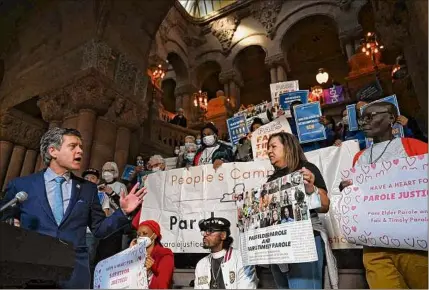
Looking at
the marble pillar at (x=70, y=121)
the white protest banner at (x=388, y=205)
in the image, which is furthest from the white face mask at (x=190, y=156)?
the white protest banner at (x=388, y=205)

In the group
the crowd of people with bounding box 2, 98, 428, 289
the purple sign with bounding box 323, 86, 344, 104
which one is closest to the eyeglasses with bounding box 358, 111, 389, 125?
the crowd of people with bounding box 2, 98, 428, 289

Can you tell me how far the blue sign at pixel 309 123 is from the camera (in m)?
4.73

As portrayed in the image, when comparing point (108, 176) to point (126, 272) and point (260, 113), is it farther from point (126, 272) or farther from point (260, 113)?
point (126, 272)

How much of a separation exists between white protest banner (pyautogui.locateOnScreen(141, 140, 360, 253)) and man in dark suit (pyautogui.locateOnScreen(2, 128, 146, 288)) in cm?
187

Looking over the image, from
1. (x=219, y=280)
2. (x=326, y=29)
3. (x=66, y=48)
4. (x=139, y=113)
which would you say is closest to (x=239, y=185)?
(x=219, y=280)

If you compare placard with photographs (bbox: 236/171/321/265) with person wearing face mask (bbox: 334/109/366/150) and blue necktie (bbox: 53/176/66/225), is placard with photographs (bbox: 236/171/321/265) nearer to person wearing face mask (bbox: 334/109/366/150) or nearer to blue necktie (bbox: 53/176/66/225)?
blue necktie (bbox: 53/176/66/225)

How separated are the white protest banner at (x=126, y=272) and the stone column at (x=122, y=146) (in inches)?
205

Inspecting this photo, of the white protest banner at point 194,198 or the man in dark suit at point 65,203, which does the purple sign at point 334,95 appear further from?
the man in dark suit at point 65,203

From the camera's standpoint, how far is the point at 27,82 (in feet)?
27.0

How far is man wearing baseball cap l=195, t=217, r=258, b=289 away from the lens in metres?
2.75

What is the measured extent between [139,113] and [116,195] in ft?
12.0

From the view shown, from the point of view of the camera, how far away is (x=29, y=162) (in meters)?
8.36

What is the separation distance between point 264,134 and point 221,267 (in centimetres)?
231

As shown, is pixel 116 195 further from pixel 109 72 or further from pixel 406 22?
pixel 406 22
